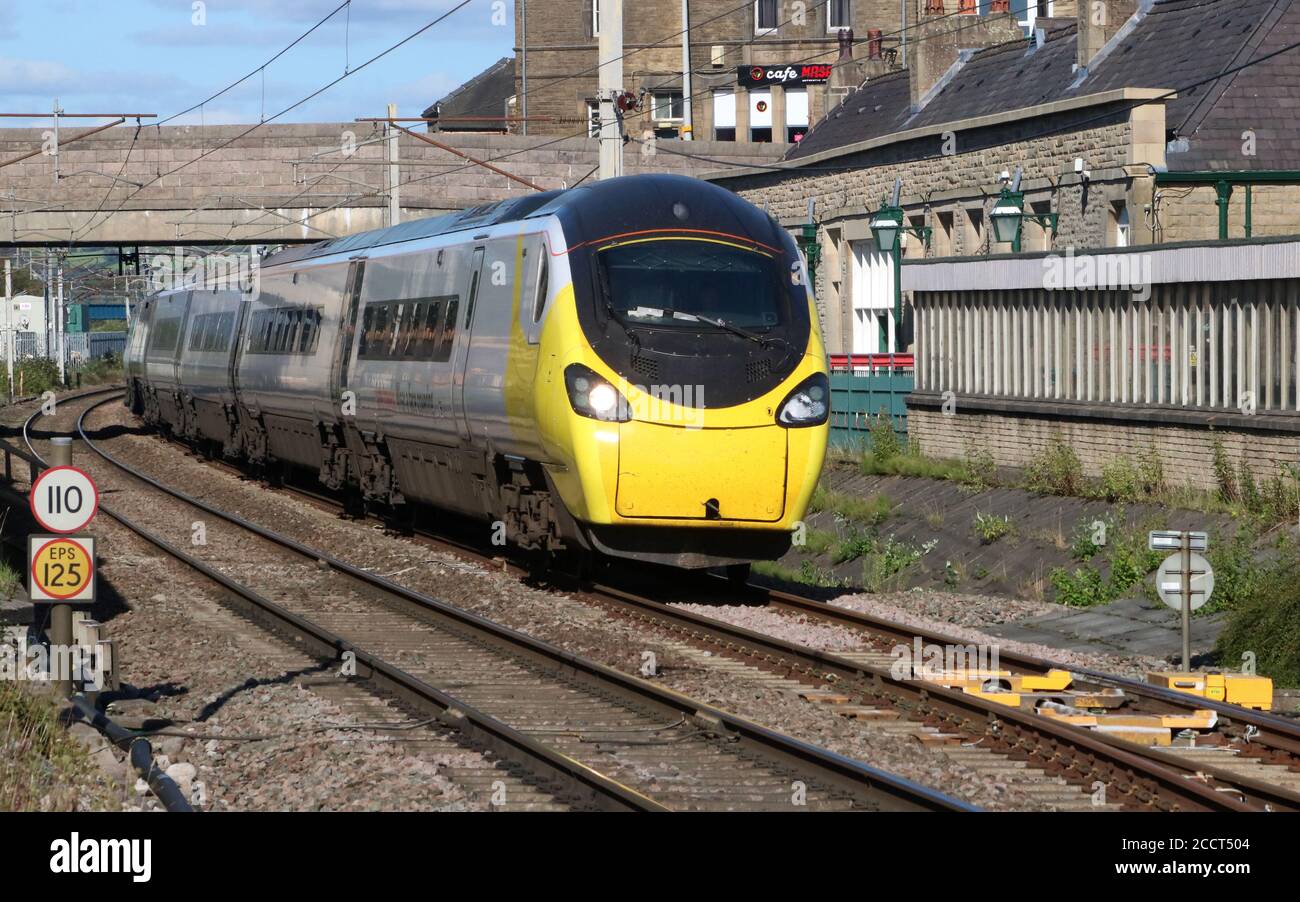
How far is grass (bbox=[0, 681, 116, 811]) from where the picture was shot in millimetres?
8125

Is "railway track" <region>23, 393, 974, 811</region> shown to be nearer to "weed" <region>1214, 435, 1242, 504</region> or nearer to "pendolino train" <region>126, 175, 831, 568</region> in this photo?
"pendolino train" <region>126, 175, 831, 568</region>

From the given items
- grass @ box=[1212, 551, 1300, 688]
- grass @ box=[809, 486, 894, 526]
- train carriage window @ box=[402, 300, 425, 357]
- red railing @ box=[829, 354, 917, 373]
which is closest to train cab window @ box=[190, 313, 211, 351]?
red railing @ box=[829, 354, 917, 373]

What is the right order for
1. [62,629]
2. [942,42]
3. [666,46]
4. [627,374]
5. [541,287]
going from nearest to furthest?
1. [62,629]
2. [627,374]
3. [541,287]
4. [942,42]
5. [666,46]

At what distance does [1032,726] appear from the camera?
32.3ft

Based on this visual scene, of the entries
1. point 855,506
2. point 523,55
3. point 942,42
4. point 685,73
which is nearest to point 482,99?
point 523,55

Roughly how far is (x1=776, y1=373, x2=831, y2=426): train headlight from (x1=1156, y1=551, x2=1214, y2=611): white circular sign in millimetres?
2941

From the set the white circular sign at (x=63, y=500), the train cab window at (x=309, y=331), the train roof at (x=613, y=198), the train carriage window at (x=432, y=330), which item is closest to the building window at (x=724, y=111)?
the train cab window at (x=309, y=331)

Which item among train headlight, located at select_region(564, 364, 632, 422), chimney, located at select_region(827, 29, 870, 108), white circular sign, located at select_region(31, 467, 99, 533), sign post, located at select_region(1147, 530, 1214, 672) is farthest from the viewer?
chimney, located at select_region(827, 29, 870, 108)

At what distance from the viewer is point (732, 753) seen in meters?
9.60

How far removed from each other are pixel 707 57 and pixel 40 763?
6168cm

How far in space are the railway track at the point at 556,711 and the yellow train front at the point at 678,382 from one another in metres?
1.48

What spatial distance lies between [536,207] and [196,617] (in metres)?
4.53

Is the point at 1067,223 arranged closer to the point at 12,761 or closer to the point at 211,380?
the point at 211,380

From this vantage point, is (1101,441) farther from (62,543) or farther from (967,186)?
(62,543)
